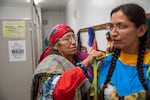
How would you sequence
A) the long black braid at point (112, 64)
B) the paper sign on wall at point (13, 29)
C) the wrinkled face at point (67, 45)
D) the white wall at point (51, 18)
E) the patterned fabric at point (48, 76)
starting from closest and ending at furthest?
the long black braid at point (112, 64), the patterned fabric at point (48, 76), the wrinkled face at point (67, 45), the paper sign on wall at point (13, 29), the white wall at point (51, 18)

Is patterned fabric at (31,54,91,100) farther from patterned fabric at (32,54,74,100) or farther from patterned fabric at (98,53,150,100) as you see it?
patterned fabric at (98,53,150,100)

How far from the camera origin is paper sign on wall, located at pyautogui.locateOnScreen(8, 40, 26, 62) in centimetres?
245

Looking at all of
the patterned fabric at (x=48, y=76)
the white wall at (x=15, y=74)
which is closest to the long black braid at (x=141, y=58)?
the patterned fabric at (x=48, y=76)

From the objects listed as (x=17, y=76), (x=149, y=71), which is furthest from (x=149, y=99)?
(x=17, y=76)

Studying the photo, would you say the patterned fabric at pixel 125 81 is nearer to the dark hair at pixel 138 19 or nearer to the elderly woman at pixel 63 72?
the dark hair at pixel 138 19

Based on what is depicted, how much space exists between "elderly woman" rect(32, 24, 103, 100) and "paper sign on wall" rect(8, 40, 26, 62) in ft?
3.57

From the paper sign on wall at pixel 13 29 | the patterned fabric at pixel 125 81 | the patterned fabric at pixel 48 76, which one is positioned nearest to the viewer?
the patterned fabric at pixel 125 81

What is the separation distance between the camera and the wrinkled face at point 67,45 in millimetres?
1436

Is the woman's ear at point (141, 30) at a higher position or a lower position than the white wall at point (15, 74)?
higher

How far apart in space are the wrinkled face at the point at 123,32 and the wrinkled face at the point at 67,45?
56cm

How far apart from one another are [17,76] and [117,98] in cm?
189

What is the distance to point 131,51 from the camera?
37.3 inches

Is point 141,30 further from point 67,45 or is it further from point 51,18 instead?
point 51,18

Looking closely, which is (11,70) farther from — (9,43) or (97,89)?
(97,89)
